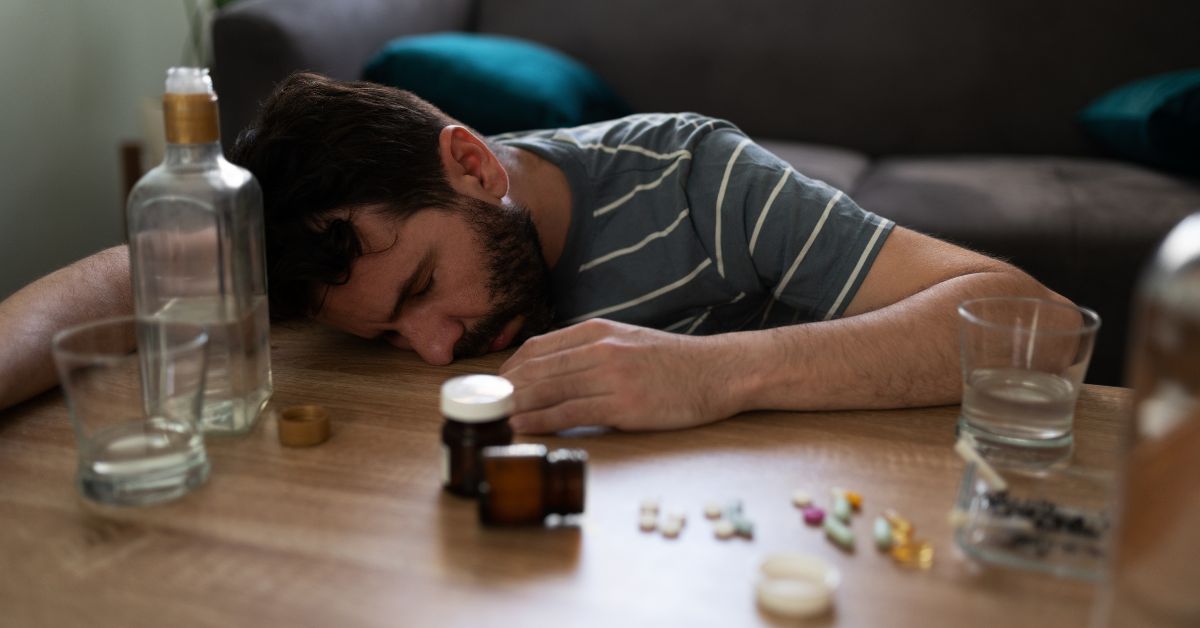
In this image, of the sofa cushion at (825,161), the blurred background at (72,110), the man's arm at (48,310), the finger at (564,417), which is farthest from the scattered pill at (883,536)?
the blurred background at (72,110)

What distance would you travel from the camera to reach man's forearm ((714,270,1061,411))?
1.06m

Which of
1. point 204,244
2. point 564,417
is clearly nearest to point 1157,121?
point 564,417

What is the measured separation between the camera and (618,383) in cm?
101

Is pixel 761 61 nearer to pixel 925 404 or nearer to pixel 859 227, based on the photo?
pixel 859 227

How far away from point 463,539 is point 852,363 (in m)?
0.46

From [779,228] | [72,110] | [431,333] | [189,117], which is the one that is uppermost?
[189,117]

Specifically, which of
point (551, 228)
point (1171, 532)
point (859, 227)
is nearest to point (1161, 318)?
point (1171, 532)

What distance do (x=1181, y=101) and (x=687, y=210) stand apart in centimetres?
163

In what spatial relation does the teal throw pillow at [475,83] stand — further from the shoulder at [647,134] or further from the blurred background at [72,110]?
the shoulder at [647,134]

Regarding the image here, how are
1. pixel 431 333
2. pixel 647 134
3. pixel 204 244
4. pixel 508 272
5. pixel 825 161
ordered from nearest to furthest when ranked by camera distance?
pixel 204 244, pixel 431 333, pixel 508 272, pixel 647 134, pixel 825 161

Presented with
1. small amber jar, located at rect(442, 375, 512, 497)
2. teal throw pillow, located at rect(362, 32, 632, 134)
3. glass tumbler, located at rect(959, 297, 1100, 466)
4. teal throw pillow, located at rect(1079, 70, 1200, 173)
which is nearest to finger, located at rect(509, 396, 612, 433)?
small amber jar, located at rect(442, 375, 512, 497)

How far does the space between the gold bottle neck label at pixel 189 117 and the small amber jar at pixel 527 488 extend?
0.38m

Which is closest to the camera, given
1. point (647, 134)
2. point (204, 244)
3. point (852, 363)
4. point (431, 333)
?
point (204, 244)

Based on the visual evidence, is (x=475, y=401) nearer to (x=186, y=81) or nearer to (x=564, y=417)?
(x=564, y=417)
